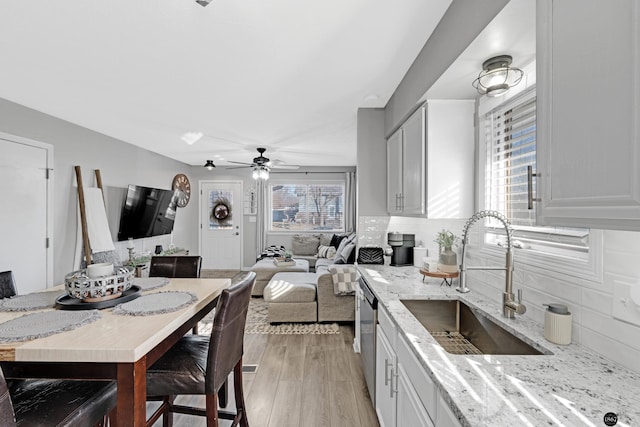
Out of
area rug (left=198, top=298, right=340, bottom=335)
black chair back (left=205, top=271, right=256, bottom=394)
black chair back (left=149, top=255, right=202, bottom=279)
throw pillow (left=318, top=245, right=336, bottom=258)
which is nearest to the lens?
black chair back (left=205, top=271, right=256, bottom=394)

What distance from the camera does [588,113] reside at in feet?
2.53

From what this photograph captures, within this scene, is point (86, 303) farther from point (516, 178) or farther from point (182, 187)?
point (182, 187)

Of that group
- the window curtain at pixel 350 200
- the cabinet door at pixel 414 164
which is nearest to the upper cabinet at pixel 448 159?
the cabinet door at pixel 414 164

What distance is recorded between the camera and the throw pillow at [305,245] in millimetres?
6832

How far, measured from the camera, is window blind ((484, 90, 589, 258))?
1.40 metres

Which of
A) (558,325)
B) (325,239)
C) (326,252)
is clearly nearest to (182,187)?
(325,239)

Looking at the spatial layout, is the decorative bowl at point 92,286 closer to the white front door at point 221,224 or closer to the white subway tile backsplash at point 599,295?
the white subway tile backsplash at point 599,295

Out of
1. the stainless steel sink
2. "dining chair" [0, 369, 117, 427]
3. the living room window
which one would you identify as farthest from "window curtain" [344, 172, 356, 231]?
"dining chair" [0, 369, 117, 427]

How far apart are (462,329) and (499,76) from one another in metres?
1.39

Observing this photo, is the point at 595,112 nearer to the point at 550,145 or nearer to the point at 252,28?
the point at 550,145

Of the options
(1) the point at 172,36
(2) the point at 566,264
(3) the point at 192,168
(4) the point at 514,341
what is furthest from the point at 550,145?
(3) the point at 192,168

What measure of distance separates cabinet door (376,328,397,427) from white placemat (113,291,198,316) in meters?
1.11

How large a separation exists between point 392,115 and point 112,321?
8.67ft

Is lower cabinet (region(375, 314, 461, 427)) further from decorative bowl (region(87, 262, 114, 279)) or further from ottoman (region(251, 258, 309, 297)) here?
ottoman (region(251, 258, 309, 297))
